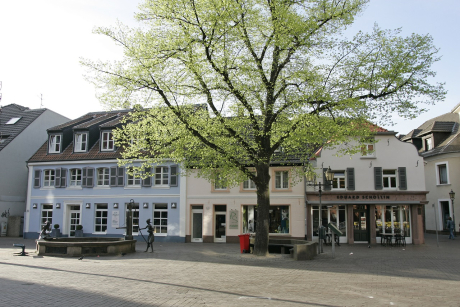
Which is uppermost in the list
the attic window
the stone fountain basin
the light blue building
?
the attic window

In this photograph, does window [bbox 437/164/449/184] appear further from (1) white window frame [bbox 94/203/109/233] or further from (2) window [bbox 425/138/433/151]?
(1) white window frame [bbox 94/203/109/233]

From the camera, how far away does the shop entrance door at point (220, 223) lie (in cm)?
2961

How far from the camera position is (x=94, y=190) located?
3200 centimetres

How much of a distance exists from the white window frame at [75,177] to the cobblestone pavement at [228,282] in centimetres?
1535

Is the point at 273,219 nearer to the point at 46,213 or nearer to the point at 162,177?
the point at 162,177

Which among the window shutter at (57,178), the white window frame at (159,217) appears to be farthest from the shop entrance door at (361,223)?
the window shutter at (57,178)

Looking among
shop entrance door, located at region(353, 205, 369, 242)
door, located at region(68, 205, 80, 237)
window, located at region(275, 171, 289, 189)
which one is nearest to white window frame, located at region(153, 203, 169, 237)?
door, located at region(68, 205, 80, 237)

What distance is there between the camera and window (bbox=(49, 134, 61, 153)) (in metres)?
34.2

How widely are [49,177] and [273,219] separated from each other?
18.5 m

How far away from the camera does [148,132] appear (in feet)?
60.4

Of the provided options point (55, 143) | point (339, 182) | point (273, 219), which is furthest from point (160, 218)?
point (339, 182)

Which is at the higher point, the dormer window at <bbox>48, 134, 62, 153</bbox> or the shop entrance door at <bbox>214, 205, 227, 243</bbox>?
the dormer window at <bbox>48, 134, 62, 153</bbox>

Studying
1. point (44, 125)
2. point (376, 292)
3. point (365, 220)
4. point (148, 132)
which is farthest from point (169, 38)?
point (44, 125)

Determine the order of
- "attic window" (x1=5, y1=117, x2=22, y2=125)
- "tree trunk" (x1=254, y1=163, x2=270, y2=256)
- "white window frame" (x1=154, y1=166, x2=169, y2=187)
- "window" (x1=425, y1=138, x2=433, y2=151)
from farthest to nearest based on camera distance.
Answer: "window" (x1=425, y1=138, x2=433, y2=151)
"attic window" (x1=5, y1=117, x2=22, y2=125)
"white window frame" (x1=154, y1=166, x2=169, y2=187)
"tree trunk" (x1=254, y1=163, x2=270, y2=256)
